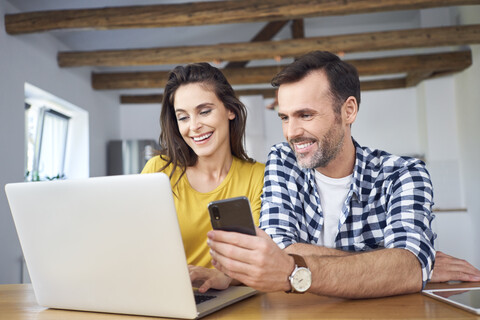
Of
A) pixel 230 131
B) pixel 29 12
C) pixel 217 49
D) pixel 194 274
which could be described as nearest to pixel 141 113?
pixel 217 49

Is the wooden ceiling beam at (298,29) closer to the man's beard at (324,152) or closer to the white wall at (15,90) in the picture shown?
the white wall at (15,90)

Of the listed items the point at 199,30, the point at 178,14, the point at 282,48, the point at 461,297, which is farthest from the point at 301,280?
the point at 199,30

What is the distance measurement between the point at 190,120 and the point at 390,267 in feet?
3.43

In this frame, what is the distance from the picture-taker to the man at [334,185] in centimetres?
139

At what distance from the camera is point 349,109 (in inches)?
65.0

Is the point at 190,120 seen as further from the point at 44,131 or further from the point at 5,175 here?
the point at 44,131

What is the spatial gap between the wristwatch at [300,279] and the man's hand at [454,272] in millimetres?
546

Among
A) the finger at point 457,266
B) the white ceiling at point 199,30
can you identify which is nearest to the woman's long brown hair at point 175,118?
the finger at point 457,266

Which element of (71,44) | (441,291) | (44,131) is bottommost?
(441,291)

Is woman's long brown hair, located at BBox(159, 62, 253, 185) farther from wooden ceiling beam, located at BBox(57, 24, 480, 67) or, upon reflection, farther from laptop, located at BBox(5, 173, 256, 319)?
wooden ceiling beam, located at BBox(57, 24, 480, 67)

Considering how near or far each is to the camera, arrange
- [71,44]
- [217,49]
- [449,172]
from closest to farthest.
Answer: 1. [217,49]
2. [71,44]
3. [449,172]

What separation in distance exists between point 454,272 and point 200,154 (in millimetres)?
1022

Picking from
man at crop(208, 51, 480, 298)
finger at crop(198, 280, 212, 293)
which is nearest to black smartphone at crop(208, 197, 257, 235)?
finger at crop(198, 280, 212, 293)

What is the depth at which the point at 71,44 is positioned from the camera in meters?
5.95
